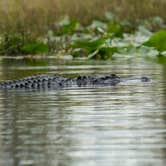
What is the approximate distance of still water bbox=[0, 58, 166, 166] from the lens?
6008 millimetres

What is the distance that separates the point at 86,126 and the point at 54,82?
4.96 meters

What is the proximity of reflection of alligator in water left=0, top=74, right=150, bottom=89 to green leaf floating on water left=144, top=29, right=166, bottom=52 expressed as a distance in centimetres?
519

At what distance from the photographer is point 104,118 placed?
8086mm

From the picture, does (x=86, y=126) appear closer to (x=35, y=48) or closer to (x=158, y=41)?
(x=158, y=41)

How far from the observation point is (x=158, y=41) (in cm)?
1848

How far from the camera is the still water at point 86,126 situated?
19.7ft

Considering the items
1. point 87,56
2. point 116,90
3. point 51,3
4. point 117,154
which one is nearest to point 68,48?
point 87,56

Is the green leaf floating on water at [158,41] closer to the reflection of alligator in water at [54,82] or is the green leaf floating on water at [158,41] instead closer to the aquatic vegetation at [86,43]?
the aquatic vegetation at [86,43]

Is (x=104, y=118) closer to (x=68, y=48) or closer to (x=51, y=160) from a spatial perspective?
(x=51, y=160)

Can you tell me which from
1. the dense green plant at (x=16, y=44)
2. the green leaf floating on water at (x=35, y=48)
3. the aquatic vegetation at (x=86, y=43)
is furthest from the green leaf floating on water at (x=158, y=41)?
the dense green plant at (x=16, y=44)

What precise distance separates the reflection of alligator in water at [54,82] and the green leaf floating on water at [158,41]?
17.0 ft

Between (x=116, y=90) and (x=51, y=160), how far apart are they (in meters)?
5.63

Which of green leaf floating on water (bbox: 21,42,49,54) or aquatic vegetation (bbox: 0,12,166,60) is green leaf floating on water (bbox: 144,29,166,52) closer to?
aquatic vegetation (bbox: 0,12,166,60)

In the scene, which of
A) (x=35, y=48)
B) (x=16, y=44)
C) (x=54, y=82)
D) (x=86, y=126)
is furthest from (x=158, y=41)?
(x=86, y=126)
